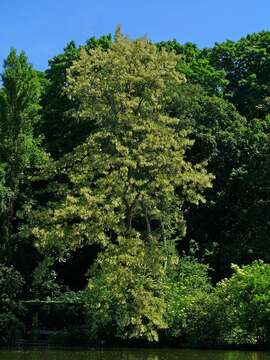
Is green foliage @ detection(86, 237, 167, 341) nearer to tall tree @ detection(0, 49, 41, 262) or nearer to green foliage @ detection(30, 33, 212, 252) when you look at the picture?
green foliage @ detection(30, 33, 212, 252)

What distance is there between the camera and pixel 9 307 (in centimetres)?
2980

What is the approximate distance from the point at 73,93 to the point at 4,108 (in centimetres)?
1317

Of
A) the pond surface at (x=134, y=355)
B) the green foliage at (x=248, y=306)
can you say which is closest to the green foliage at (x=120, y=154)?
the green foliage at (x=248, y=306)

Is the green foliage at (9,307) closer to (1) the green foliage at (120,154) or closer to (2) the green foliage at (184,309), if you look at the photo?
(1) the green foliage at (120,154)

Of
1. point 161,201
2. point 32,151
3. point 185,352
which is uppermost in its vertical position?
point 32,151

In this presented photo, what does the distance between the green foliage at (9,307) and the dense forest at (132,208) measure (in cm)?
6

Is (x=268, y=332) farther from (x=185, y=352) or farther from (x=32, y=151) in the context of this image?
(x=32, y=151)

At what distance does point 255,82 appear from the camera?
43438mm

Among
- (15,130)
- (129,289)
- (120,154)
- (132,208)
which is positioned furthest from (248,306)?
(15,130)

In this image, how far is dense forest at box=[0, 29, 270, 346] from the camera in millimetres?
24250

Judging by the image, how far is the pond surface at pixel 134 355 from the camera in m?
20.5

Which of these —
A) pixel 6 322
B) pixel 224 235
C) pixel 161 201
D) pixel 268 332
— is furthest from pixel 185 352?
pixel 224 235

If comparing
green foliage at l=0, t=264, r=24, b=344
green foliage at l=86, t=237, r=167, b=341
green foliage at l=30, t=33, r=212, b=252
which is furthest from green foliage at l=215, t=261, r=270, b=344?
green foliage at l=0, t=264, r=24, b=344

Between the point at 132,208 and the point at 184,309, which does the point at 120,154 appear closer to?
the point at 132,208
